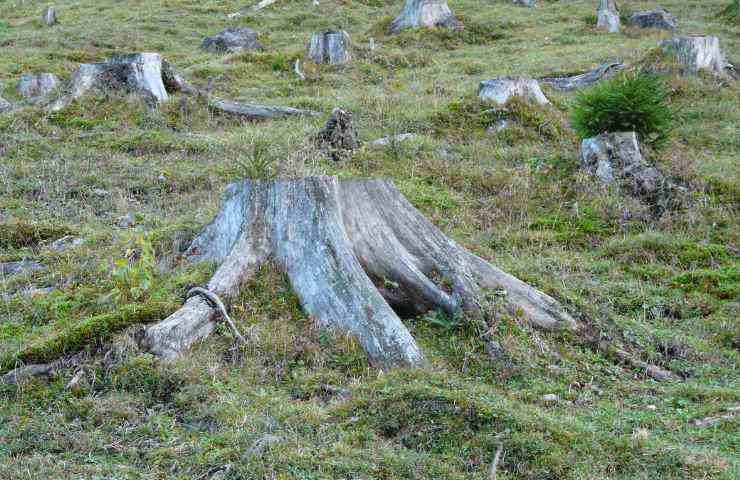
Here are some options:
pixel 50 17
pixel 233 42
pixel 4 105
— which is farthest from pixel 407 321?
pixel 50 17

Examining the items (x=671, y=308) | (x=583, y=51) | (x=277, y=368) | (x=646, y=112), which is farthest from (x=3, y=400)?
(x=583, y=51)

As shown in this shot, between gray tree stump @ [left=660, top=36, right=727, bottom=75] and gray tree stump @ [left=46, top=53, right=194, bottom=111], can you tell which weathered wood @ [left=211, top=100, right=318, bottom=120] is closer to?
gray tree stump @ [left=46, top=53, right=194, bottom=111]

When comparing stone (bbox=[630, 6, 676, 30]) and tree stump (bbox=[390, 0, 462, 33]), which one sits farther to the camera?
tree stump (bbox=[390, 0, 462, 33])

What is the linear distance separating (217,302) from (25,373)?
1.42 metres

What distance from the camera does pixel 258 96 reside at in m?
15.0

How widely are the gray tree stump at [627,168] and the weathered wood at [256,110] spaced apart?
497 cm

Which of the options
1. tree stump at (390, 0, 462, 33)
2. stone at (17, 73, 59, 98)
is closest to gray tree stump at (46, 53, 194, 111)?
stone at (17, 73, 59, 98)

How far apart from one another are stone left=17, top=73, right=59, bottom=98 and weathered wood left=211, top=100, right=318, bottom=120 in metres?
3.40

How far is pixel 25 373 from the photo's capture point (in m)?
5.11

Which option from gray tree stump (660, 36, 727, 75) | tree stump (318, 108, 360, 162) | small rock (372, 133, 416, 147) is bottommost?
small rock (372, 133, 416, 147)

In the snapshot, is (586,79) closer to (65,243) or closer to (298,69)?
(298,69)

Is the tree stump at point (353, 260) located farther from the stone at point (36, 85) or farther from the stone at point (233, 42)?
the stone at point (233, 42)

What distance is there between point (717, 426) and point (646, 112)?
7.17 meters

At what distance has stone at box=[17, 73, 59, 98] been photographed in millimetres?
14500
